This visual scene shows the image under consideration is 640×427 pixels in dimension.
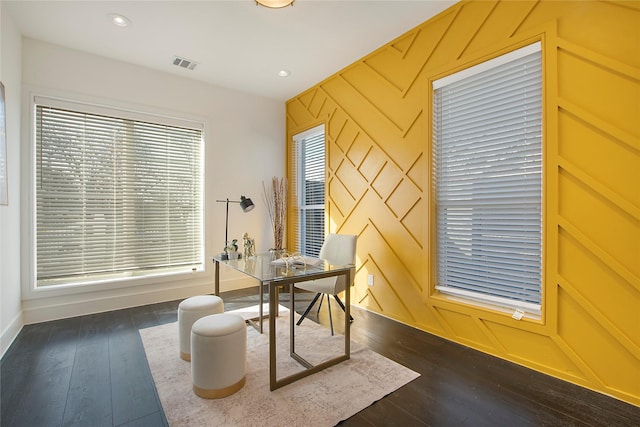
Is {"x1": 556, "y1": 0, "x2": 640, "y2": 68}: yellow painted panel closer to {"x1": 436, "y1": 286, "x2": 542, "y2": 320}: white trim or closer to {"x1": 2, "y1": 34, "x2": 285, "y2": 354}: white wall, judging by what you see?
{"x1": 436, "y1": 286, "x2": 542, "y2": 320}: white trim

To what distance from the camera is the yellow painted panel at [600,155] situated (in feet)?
5.69

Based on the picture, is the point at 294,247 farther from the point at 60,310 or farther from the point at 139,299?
the point at 60,310

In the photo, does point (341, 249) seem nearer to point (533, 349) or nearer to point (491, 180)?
point (491, 180)

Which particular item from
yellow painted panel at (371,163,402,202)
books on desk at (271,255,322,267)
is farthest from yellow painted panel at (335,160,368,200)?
books on desk at (271,255,322,267)

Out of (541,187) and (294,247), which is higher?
(541,187)

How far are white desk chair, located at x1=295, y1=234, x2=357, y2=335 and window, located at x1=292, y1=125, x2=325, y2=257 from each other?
985 millimetres

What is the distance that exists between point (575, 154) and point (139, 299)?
442 cm

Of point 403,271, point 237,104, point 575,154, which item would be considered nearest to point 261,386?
point 403,271

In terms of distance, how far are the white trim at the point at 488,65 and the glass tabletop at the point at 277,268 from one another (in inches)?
73.4

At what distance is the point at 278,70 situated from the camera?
371 centimetres

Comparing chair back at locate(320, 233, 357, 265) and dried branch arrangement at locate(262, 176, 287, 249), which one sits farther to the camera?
dried branch arrangement at locate(262, 176, 287, 249)

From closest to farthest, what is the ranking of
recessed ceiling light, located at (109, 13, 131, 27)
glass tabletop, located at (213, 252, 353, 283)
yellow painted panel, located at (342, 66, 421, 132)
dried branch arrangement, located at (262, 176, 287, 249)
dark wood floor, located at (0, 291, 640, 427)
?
dark wood floor, located at (0, 291, 640, 427), glass tabletop, located at (213, 252, 353, 283), recessed ceiling light, located at (109, 13, 131, 27), yellow painted panel, located at (342, 66, 421, 132), dried branch arrangement, located at (262, 176, 287, 249)

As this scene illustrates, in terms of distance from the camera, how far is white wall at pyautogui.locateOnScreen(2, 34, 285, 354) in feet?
9.86

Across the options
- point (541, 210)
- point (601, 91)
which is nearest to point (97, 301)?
point (541, 210)
